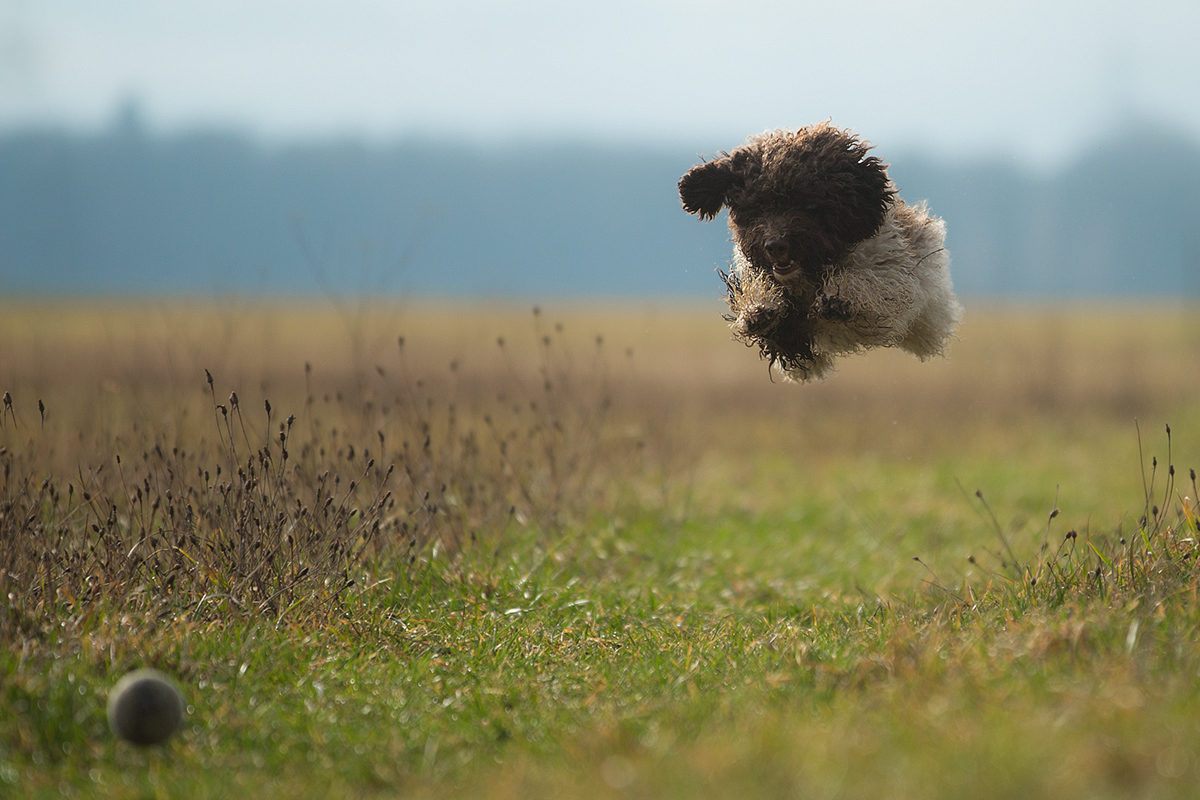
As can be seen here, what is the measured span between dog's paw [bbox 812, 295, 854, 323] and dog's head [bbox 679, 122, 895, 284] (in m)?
0.17

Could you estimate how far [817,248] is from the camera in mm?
4465

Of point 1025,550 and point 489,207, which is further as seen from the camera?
point 489,207

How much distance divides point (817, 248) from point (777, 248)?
0.23 m

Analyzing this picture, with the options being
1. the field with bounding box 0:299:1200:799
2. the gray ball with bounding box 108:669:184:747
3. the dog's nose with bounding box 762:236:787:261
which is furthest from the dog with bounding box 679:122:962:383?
the gray ball with bounding box 108:669:184:747

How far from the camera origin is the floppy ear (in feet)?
15.5

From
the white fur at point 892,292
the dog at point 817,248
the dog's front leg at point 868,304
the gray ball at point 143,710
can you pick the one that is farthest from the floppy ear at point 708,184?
the gray ball at point 143,710

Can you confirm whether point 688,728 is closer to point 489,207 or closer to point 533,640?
point 533,640

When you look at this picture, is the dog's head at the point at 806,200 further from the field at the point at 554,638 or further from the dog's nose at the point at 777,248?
the field at the point at 554,638

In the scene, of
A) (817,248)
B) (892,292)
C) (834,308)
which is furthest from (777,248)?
(892,292)

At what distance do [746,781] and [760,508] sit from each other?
711 cm

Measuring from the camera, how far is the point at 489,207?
5630 inches

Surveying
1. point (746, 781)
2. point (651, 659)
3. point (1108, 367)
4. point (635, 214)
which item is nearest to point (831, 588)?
point (651, 659)

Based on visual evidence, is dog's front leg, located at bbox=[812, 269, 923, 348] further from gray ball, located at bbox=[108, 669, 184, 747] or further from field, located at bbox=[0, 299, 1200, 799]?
gray ball, located at bbox=[108, 669, 184, 747]

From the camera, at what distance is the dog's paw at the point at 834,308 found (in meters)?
4.38
